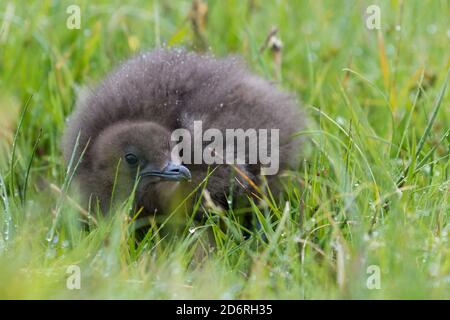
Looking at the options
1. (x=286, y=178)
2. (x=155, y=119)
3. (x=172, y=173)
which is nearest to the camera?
(x=172, y=173)

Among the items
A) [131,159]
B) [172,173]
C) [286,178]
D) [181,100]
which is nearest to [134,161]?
[131,159]

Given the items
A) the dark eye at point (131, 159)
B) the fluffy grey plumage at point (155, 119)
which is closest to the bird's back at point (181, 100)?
the fluffy grey plumage at point (155, 119)

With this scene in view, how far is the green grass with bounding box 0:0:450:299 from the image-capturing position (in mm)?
2992

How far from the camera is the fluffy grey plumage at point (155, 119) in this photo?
3773 millimetres

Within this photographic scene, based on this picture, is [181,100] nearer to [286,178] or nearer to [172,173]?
[172,173]

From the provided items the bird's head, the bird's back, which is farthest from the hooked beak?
the bird's back

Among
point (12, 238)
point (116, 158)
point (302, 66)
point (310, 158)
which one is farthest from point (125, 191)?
point (302, 66)

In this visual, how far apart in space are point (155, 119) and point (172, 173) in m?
0.28

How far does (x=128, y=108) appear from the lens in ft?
12.6

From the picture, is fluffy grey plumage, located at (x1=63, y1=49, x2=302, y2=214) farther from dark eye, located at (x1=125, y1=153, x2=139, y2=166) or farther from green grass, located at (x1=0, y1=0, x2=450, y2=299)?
green grass, located at (x1=0, y1=0, x2=450, y2=299)

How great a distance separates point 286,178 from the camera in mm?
4070

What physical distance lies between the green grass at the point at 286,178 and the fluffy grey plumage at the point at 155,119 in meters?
0.18

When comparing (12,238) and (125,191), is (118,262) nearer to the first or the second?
(12,238)

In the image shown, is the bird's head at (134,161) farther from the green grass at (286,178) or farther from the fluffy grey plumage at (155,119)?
the green grass at (286,178)
